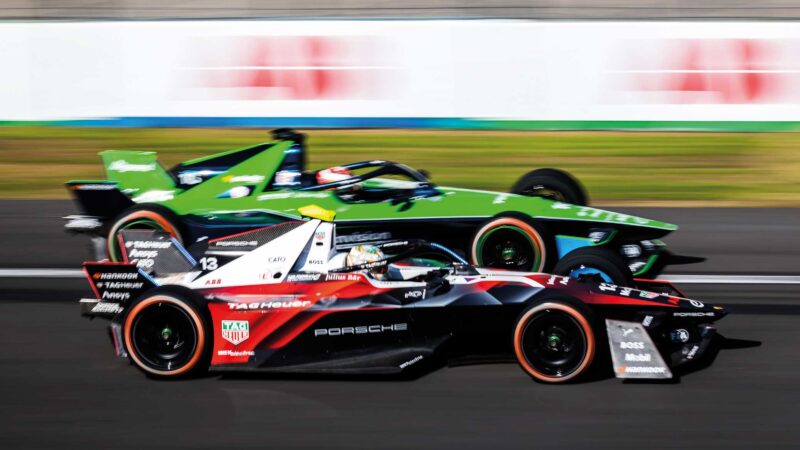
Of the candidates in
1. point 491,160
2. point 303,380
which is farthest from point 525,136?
point 303,380

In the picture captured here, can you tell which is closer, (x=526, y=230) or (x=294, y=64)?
(x=526, y=230)

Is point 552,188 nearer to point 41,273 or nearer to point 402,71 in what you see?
point 41,273

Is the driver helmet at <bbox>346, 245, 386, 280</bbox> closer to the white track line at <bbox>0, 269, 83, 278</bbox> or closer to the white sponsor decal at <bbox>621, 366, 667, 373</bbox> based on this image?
the white sponsor decal at <bbox>621, 366, 667, 373</bbox>

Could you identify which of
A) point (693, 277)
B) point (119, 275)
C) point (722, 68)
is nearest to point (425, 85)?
point (722, 68)

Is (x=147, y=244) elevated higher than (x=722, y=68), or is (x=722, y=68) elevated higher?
(x=722, y=68)

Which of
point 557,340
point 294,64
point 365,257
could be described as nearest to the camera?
point 557,340

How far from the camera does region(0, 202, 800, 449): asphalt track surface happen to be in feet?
18.8

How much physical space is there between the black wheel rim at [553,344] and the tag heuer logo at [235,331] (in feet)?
5.53

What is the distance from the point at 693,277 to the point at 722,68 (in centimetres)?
562

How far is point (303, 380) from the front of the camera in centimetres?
668

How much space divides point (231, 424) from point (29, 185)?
9405 mm

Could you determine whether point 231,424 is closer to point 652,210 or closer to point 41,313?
point 41,313

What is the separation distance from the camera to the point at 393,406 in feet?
20.4

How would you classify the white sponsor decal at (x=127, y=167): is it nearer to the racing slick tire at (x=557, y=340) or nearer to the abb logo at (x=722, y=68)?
the racing slick tire at (x=557, y=340)
